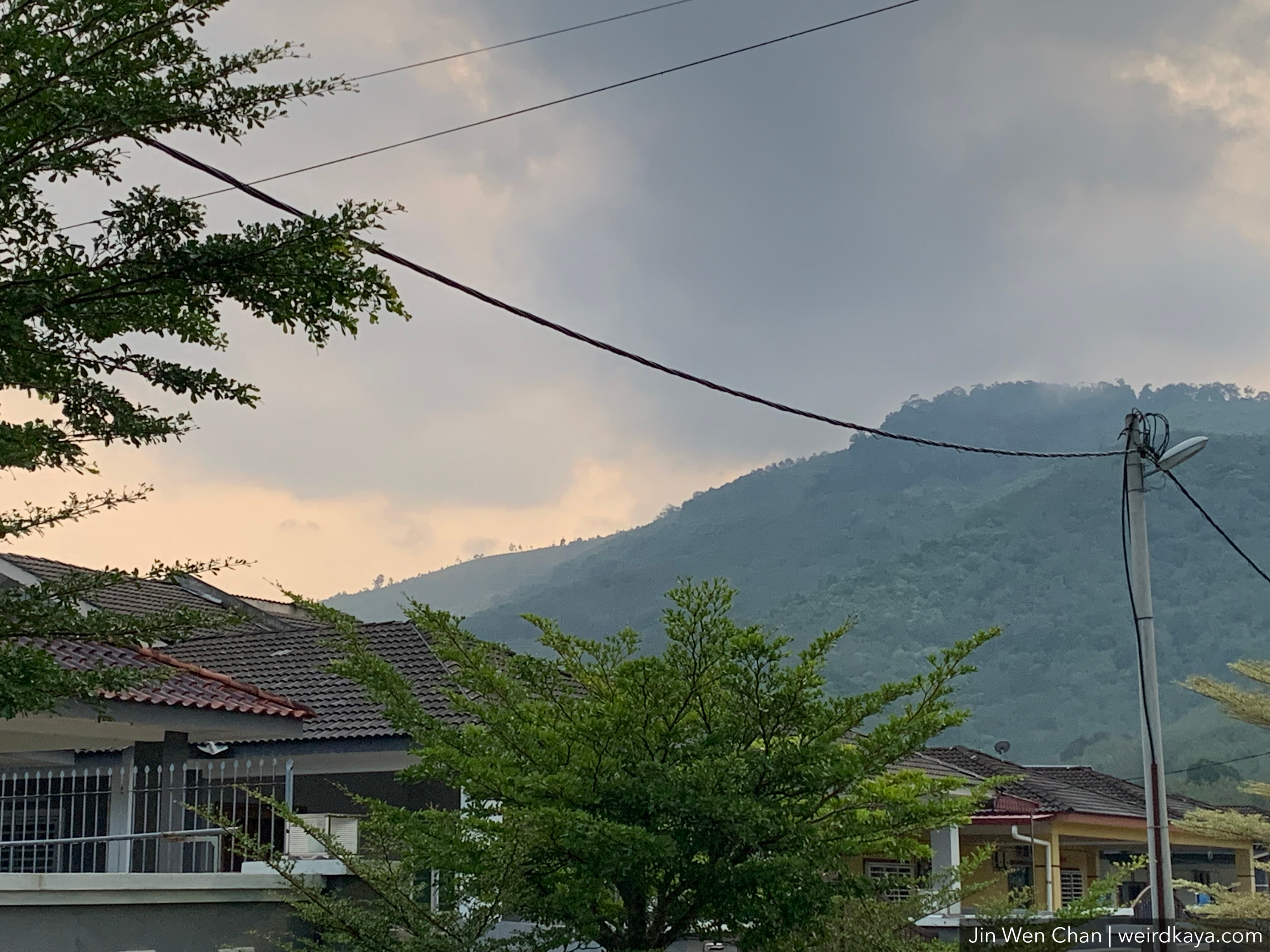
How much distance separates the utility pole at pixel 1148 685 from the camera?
12.2 m

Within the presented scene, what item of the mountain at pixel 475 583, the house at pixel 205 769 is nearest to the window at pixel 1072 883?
the house at pixel 205 769

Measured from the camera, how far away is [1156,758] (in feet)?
41.7

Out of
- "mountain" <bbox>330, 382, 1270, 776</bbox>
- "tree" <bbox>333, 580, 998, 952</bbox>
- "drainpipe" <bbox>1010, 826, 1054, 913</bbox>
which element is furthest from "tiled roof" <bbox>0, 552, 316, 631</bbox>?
"mountain" <bbox>330, 382, 1270, 776</bbox>

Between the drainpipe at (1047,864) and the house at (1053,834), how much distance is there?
1.2 inches

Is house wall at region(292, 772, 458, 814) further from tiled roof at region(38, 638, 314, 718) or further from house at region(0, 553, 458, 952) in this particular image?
tiled roof at region(38, 638, 314, 718)

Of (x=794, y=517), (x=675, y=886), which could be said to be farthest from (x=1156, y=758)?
(x=794, y=517)

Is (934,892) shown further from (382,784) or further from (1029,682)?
(1029,682)

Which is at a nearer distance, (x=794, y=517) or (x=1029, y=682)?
(x=1029, y=682)

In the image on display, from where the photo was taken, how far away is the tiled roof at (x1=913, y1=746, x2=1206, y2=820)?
25688 mm

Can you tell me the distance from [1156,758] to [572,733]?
6.76 m

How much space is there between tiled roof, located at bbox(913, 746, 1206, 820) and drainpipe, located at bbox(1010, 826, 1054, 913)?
0.49m

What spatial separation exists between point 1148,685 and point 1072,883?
2175cm

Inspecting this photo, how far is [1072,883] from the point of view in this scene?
32.3 m

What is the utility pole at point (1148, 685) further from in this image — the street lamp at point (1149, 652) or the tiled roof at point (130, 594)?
the tiled roof at point (130, 594)
